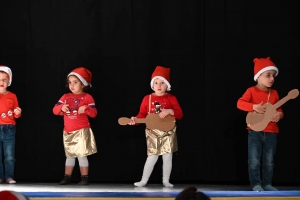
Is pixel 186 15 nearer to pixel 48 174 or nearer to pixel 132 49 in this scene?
pixel 132 49

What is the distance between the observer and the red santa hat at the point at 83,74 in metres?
6.01

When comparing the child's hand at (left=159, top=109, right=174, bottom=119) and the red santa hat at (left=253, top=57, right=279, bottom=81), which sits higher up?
the red santa hat at (left=253, top=57, right=279, bottom=81)

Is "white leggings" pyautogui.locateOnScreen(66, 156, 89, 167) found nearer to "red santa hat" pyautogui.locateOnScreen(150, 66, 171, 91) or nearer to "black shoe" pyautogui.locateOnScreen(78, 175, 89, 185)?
"black shoe" pyautogui.locateOnScreen(78, 175, 89, 185)

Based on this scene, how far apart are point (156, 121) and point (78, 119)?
2.64ft

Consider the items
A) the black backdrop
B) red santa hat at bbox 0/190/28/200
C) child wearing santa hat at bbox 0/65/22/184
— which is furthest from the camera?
the black backdrop

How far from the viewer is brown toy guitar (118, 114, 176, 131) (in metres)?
5.82

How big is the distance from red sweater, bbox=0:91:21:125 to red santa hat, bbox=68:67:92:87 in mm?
682

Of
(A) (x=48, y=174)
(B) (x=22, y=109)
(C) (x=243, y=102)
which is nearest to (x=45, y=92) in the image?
(B) (x=22, y=109)

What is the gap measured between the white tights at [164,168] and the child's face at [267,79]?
45.0 inches

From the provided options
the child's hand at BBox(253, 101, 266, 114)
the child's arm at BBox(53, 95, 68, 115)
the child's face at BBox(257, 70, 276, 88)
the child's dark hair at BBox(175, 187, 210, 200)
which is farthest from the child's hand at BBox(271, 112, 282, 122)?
the child's dark hair at BBox(175, 187, 210, 200)

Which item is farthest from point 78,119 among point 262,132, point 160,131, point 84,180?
point 262,132

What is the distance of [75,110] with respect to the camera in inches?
235

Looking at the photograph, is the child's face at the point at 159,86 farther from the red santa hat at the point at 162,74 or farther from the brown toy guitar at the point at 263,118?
the brown toy guitar at the point at 263,118

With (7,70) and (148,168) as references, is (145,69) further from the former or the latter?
(7,70)
